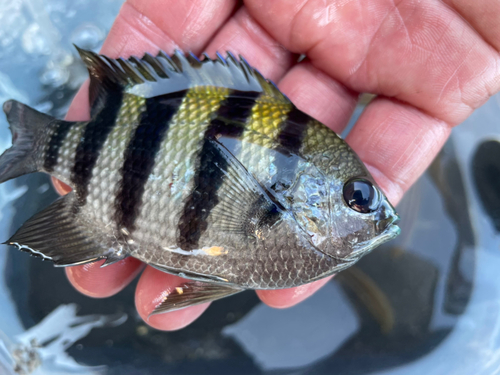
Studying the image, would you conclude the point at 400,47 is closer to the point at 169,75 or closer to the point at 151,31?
the point at 169,75

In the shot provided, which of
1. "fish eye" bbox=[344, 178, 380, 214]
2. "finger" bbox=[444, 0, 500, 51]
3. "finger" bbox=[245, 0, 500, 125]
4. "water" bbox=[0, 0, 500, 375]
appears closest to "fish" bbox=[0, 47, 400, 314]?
"fish eye" bbox=[344, 178, 380, 214]

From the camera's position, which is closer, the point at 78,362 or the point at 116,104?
the point at 116,104

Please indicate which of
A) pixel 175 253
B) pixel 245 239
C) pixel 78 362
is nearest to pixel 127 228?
pixel 175 253

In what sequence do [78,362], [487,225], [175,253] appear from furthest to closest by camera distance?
[487,225], [78,362], [175,253]

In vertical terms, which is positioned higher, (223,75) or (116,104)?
(223,75)

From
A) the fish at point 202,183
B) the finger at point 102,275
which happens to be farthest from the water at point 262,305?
the fish at point 202,183

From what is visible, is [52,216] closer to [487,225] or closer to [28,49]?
[28,49]

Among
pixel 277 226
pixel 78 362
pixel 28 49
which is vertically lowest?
pixel 78 362

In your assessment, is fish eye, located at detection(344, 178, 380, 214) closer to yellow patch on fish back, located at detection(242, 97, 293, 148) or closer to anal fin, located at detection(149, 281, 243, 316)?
yellow patch on fish back, located at detection(242, 97, 293, 148)
